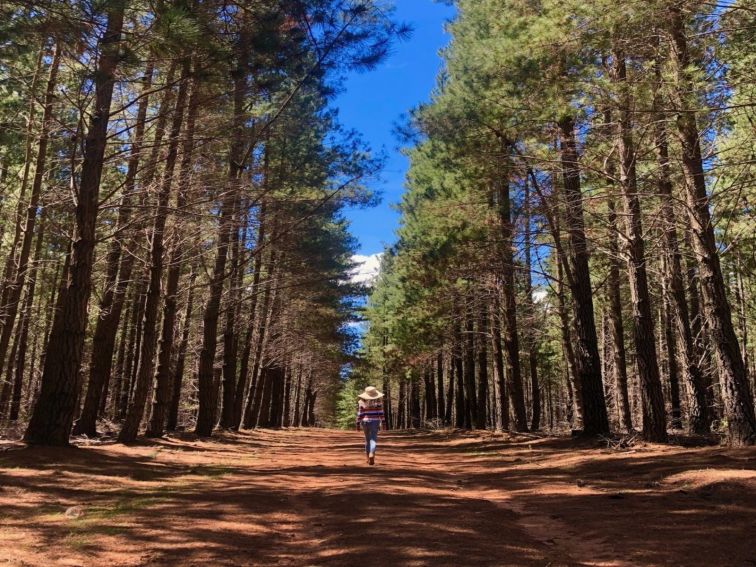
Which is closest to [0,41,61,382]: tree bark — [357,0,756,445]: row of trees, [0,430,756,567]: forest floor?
[0,430,756,567]: forest floor

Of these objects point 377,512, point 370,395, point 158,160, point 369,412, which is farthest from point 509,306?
point 377,512

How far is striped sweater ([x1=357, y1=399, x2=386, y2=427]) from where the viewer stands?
458 inches

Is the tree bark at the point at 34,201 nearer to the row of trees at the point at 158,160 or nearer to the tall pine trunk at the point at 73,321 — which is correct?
the row of trees at the point at 158,160

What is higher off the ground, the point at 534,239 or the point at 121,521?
the point at 534,239

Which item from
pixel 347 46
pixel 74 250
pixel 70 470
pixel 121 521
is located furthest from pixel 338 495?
pixel 347 46

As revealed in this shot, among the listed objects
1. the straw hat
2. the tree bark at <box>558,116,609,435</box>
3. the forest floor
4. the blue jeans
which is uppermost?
the tree bark at <box>558,116,609,435</box>

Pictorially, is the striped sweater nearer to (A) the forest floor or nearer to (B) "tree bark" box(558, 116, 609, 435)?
(A) the forest floor

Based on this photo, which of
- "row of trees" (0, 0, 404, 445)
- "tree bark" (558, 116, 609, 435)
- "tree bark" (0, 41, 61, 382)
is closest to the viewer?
"row of trees" (0, 0, 404, 445)

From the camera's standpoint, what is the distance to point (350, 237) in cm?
3634

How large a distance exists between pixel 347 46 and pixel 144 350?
8072 millimetres

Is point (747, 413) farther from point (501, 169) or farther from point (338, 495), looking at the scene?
point (501, 169)

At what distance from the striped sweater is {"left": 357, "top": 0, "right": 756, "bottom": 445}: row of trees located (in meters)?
5.21

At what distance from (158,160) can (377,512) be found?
7.27 meters

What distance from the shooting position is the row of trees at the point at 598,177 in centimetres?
896
